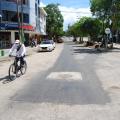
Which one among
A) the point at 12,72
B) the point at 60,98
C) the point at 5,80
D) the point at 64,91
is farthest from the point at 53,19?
the point at 60,98

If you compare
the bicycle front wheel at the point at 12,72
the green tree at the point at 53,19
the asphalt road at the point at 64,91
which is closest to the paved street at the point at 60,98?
the asphalt road at the point at 64,91

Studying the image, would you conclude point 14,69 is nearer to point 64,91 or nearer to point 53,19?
point 64,91

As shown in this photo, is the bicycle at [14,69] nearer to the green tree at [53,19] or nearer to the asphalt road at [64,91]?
the asphalt road at [64,91]

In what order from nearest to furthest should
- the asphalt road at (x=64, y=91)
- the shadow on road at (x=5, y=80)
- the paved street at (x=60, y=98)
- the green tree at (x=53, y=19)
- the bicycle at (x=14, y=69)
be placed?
the paved street at (x=60, y=98), the asphalt road at (x=64, y=91), the shadow on road at (x=5, y=80), the bicycle at (x=14, y=69), the green tree at (x=53, y=19)

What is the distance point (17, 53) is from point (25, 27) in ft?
160

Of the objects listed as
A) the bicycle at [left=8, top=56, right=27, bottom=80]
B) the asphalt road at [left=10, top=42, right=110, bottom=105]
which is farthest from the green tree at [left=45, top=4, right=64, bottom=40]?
the asphalt road at [left=10, top=42, right=110, bottom=105]

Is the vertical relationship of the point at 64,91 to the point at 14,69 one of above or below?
below

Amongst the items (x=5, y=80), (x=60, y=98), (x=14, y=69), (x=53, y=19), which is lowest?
(x=5, y=80)

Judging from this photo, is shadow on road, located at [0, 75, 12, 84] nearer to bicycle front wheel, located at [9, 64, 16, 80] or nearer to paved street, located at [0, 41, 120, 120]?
paved street, located at [0, 41, 120, 120]

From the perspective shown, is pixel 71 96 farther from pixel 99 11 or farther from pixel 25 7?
pixel 25 7

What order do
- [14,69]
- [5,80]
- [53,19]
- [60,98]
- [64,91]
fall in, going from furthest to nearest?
1. [53,19]
2. [14,69]
3. [5,80]
4. [64,91]
5. [60,98]

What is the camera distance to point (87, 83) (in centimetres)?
1480

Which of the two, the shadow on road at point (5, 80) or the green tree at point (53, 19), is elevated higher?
the green tree at point (53, 19)

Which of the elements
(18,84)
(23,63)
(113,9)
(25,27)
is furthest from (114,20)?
(18,84)
